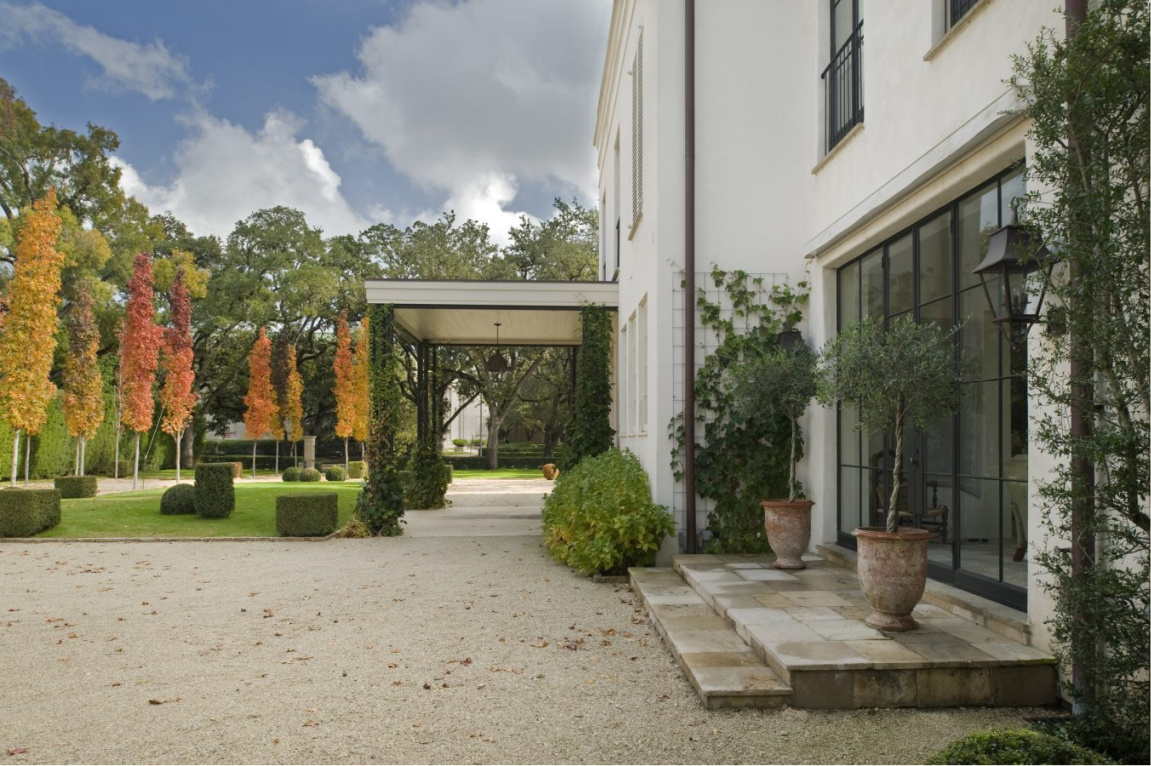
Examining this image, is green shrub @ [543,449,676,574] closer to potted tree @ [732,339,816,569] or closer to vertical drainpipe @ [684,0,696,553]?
vertical drainpipe @ [684,0,696,553]

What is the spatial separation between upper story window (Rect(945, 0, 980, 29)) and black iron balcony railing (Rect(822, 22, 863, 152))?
1352 mm

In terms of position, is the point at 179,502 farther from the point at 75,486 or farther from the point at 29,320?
the point at 29,320

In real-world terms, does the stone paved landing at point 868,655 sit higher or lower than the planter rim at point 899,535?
lower

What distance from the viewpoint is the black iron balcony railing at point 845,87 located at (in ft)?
22.8

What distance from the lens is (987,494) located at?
196 inches

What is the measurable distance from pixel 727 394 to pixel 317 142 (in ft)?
69.8

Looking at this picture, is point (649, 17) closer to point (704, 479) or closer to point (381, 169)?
point (704, 479)

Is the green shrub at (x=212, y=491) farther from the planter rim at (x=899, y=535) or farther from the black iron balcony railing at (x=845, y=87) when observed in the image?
the planter rim at (x=899, y=535)

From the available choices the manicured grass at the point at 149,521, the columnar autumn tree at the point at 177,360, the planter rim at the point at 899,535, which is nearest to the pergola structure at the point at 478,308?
the manicured grass at the point at 149,521

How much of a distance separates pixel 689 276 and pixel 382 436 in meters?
5.35

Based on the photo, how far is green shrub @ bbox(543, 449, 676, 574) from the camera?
7.74 m

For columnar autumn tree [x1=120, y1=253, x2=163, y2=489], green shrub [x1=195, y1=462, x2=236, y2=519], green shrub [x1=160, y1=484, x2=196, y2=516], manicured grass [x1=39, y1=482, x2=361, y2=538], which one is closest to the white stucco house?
manicured grass [x1=39, y1=482, x2=361, y2=538]

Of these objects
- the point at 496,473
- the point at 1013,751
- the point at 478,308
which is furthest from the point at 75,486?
the point at 1013,751

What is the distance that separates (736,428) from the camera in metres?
7.96
